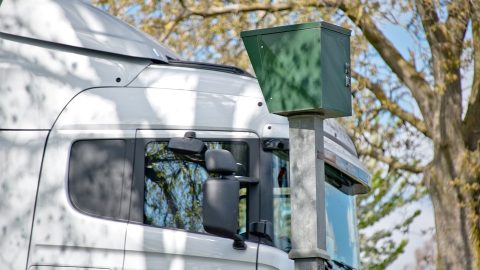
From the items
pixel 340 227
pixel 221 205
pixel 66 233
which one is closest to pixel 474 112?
pixel 340 227

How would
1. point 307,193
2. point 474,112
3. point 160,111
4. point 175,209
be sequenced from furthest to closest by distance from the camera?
point 474,112 → point 160,111 → point 175,209 → point 307,193

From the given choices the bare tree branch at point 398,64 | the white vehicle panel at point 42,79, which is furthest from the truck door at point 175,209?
the bare tree branch at point 398,64

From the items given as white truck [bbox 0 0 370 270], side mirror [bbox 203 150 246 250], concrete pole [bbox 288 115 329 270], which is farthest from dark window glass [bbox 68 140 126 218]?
concrete pole [bbox 288 115 329 270]

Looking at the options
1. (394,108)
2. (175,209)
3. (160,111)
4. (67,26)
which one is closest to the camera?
(175,209)

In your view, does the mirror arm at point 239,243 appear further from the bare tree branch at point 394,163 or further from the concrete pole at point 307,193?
the bare tree branch at point 394,163

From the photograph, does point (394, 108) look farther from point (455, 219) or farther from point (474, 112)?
point (455, 219)

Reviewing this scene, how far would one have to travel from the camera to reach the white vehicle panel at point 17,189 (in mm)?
7211

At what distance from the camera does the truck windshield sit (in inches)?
285

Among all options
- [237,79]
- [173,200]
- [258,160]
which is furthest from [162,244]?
[237,79]

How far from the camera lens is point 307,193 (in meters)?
6.45

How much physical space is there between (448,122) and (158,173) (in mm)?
9654

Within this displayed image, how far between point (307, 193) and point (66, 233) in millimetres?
1757

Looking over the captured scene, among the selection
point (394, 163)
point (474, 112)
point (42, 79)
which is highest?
point (474, 112)

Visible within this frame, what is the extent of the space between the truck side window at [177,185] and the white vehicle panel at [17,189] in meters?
0.76
